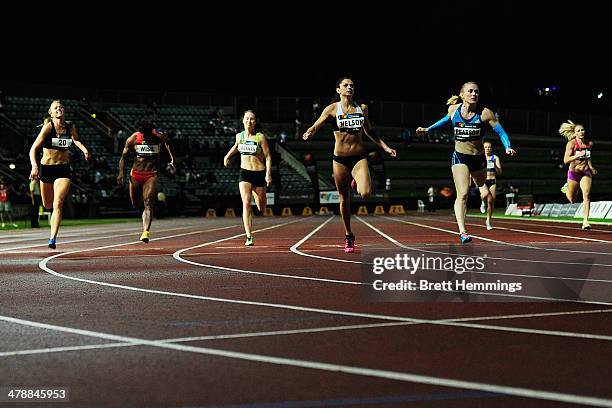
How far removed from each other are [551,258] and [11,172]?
112 ft

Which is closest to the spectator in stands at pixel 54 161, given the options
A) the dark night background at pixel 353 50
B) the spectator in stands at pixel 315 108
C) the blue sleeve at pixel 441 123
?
the blue sleeve at pixel 441 123

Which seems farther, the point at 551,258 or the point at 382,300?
the point at 551,258

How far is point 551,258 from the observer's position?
1024 cm

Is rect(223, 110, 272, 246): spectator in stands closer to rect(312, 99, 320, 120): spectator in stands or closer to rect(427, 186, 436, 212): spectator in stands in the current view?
rect(427, 186, 436, 212): spectator in stands

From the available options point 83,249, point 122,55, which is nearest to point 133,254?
point 83,249

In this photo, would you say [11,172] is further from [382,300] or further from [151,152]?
[382,300]

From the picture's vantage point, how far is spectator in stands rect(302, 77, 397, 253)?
12031 millimetres

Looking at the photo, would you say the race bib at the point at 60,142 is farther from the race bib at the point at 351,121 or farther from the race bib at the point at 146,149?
the race bib at the point at 351,121

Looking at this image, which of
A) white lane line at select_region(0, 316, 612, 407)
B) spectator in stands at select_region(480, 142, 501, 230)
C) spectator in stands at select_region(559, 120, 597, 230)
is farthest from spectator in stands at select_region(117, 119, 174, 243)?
white lane line at select_region(0, 316, 612, 407)

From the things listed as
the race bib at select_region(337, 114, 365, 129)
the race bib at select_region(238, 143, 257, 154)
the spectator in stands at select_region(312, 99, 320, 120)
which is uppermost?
the spectator in stands at select_region(312, 99, 320, 120)

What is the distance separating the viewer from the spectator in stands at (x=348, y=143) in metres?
12.0

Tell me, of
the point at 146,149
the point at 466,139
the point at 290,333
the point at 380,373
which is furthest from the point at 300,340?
the point at 146,149

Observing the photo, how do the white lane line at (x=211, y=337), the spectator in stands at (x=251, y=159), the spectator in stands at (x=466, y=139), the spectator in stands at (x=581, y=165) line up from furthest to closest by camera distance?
1. the spectator in stands at (x=581, y=165)
2. the spectator in stands at (x=251, y=159)
3. the spectator in stands at (x=466, y=139)
4. the white lane line at (x=211, y=337)

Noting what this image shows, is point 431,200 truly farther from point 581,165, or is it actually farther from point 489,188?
point 581,165
